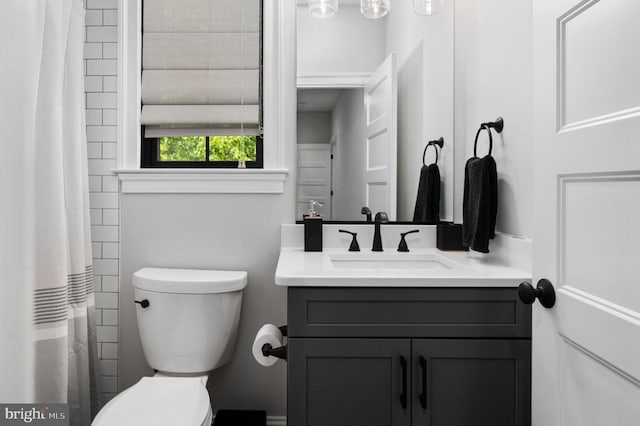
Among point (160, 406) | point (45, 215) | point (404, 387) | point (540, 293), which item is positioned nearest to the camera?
point (540, 293)

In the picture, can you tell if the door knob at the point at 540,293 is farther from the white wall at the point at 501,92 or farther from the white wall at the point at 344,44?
the white wall at the point at 344,44

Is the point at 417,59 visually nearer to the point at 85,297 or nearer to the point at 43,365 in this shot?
the point at 85,297

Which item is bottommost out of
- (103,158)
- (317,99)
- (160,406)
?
(160,406)

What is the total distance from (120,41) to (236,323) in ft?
4.40

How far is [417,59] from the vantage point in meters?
1.90

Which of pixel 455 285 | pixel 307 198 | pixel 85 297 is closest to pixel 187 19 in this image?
pixel 307 198

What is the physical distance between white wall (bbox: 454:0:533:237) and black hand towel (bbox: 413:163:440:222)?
9 centimetres

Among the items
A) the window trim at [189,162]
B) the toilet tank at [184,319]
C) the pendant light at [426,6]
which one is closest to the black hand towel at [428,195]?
the pendant light at [426,6]

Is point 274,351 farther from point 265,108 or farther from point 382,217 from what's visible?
point 265,108

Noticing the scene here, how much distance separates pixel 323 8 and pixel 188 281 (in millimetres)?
1265

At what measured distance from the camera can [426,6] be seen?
Answer: 1.82m

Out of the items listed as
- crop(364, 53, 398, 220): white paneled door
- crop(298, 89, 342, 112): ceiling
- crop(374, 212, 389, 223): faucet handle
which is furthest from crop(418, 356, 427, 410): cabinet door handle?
crop(298, 89, 342, 112): ceiling

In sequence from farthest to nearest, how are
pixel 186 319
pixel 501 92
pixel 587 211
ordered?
pixel 186 319
pixel 501 92
pixel 587 211

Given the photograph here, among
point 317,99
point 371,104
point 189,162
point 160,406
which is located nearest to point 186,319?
point 160,406
